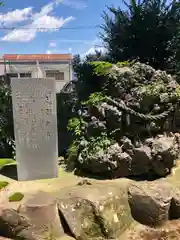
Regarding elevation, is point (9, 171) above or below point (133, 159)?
below

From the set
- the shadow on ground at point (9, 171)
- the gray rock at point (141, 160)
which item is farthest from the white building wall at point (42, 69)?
the gray rock at point (141, 160)

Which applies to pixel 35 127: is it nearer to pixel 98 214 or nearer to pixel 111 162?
pixel 111 162

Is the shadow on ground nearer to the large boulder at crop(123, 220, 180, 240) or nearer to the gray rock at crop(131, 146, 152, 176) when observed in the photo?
the gray rock at crop(131, 146, 152, 176)

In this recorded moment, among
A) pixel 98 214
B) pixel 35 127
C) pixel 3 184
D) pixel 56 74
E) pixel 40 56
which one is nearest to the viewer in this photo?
pixel 98 214

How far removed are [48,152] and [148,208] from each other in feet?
7.30

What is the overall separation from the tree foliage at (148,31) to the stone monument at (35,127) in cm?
461

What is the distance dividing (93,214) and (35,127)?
209 centimetres

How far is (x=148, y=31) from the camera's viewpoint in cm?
864

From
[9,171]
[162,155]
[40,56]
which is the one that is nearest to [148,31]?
[162,155]

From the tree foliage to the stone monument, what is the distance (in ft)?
15.1

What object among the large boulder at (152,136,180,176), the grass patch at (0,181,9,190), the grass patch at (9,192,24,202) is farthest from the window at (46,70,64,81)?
the grass patch at (9,192,24,202)

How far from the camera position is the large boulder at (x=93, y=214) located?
13.0 ft

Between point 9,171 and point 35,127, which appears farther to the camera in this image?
point 9,171

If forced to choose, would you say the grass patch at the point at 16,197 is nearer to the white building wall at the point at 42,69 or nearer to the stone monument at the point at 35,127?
the stone monument at the point at 35,127
